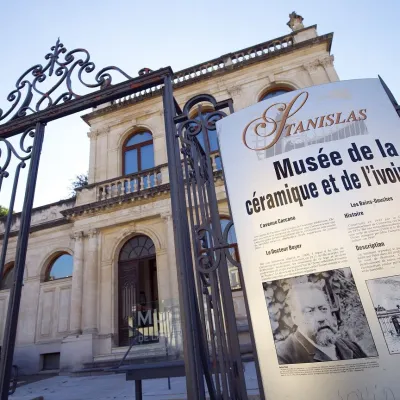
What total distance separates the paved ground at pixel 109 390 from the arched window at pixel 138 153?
704 centimetres

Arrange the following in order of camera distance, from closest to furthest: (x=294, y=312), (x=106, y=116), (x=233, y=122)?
1. (x=294, y=312)
2. (x=233, y=122)
3. (x=106, y=116)

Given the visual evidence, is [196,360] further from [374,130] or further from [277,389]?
[374,130]

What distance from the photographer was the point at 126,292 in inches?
373

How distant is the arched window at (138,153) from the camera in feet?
37.8

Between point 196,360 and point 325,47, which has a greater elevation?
point 325,47

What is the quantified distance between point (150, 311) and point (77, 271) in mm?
2784

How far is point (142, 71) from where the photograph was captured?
290 cm

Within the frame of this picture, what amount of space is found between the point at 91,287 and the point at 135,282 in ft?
4.42

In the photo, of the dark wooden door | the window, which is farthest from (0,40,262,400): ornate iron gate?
the window

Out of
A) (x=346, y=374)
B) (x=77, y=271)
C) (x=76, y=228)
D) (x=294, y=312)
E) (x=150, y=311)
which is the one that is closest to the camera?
(x=346, y=374)

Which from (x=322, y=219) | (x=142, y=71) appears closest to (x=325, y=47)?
(x=142, y=71)

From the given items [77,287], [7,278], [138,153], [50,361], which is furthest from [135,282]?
[7,278]

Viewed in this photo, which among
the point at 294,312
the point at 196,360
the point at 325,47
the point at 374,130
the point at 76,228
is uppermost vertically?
the point at 325,47

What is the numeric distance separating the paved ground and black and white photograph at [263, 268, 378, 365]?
2753mm
